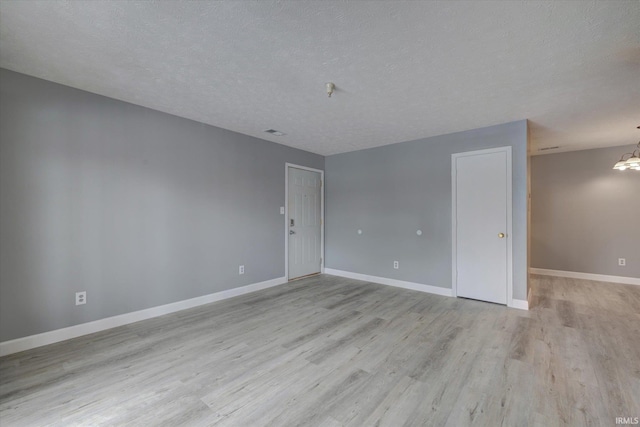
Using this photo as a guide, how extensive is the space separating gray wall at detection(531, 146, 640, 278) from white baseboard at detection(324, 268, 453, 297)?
3066 millimetres

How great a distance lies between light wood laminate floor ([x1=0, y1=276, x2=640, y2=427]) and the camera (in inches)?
66.9

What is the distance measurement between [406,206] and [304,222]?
6.37 feet

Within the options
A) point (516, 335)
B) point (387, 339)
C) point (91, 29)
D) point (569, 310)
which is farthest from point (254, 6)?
point (569, 310)

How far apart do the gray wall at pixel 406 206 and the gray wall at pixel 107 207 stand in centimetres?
194

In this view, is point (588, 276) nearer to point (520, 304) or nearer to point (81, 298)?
point (520, 304)

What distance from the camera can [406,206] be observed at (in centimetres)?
459

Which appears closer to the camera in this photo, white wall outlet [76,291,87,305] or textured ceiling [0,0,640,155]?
textured ceiling [0,0,640,155]

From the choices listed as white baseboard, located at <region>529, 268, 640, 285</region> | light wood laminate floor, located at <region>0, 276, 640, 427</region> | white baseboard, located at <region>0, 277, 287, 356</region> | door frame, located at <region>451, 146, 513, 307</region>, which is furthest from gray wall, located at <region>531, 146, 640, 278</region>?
white baseboard, located at <region>0, 277, 287, 356</region>

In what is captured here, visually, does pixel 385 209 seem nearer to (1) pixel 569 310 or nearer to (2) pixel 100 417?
(1) pixel 569 310

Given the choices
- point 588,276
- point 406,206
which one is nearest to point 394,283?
point 406,206

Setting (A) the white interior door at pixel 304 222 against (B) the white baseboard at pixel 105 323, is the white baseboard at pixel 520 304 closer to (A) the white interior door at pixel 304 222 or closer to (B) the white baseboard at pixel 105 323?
(A) the white interior door at pixel 304 222

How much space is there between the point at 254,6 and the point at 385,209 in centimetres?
378

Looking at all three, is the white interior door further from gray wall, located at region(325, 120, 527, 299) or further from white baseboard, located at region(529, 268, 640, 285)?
white baseboard, located at region(529, 268, 640, 285)

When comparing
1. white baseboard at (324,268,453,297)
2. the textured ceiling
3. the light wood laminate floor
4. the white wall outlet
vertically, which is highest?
the textured ceiling
